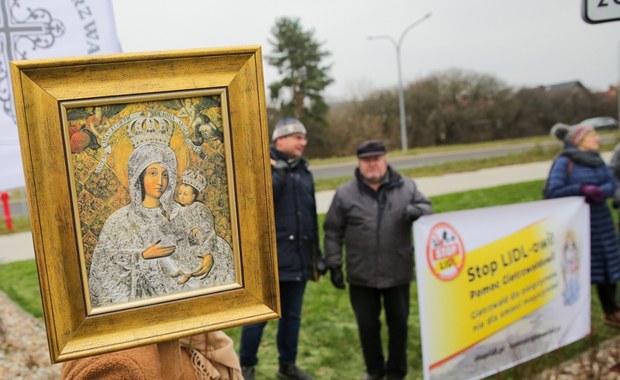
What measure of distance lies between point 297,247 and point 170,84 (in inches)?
111

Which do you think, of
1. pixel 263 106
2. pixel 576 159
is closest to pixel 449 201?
pixel 576 159

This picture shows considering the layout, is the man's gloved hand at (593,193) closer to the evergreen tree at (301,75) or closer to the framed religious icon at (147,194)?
the framed religious icon at (147,194)

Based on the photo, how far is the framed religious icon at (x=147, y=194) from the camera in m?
1.16

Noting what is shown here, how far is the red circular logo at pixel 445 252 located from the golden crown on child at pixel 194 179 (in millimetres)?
2319

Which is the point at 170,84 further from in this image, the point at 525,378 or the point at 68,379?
the point at 525,378

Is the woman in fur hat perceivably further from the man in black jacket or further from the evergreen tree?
the evergreen tree

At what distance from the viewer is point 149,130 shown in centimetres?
124

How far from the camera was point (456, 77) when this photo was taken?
37.4m

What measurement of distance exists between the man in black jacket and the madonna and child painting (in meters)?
2.52

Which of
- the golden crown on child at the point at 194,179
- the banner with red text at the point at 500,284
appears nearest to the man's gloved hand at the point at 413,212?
the banner with red text at the point at 500,284

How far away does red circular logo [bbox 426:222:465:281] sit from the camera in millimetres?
3391

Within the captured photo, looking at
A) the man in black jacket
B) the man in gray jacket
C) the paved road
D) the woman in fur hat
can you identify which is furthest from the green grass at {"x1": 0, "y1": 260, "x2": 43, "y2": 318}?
the woman in fur hat

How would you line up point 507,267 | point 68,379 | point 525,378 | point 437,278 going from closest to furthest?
point 68,379 < point 525,378 < point 437,278 < point 507,267

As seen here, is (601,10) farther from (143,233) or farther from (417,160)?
(417,160)
